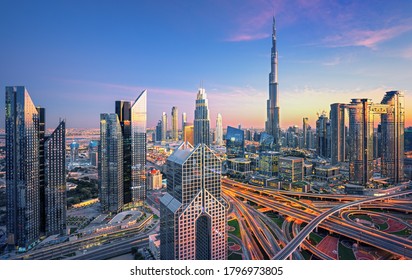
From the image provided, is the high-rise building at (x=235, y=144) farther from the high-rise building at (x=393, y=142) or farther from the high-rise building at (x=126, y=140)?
the high-rise building at (x=126, y=140)

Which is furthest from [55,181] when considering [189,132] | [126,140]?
[189,132]

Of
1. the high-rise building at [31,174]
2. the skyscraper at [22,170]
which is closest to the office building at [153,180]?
the high-rise building at [31,174]

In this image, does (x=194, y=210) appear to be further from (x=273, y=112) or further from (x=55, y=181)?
(x=273, y=112)

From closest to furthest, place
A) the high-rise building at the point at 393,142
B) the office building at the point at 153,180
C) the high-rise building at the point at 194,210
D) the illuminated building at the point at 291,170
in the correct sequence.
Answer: the high-rise building at the point at 194,210 < the high-rise building at the point at 393,142 < the office building at the point at 153,180 < the illuminated building at the point at 291,170

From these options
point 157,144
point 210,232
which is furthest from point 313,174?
point 210,232

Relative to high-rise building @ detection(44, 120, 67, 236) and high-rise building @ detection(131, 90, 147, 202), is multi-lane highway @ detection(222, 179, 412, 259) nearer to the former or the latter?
high-rise building @ detection(131, 90, 147, 202)
